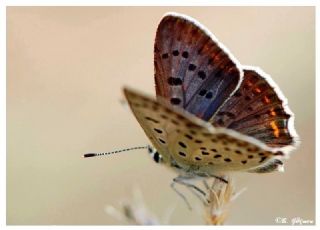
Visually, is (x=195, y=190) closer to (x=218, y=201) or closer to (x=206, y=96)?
(x=218, y=201)

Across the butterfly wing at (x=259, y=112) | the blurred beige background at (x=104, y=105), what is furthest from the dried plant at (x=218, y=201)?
the blurred beige background at (x=104, y=105)

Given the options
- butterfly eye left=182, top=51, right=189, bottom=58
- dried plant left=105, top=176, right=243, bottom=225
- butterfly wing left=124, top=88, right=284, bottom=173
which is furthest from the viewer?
butterfly eye left=182, top=51, right=189, bottom=58

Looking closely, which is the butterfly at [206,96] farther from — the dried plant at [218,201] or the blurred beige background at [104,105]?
the blurred beige background at [104,105]

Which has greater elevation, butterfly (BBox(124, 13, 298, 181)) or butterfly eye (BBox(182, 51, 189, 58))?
butterfly eye (BBox(182, 51, 189, 58))

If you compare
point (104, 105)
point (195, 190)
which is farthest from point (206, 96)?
point (104, 105)

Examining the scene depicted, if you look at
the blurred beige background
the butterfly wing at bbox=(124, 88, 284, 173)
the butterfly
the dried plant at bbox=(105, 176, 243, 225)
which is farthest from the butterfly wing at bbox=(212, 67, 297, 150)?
the blurred beige background

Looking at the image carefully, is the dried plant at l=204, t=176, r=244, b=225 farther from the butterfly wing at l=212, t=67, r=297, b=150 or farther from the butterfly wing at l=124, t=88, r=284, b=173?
the butterfly wing at l=212, t=67, r=297, b=150

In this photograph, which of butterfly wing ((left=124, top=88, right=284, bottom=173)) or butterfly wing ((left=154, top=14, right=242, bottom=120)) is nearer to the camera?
butterfly wing ((left=124, top=88, right=284, bottom=173))
